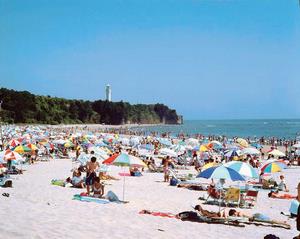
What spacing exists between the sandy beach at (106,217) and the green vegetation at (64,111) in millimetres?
Result: 75704

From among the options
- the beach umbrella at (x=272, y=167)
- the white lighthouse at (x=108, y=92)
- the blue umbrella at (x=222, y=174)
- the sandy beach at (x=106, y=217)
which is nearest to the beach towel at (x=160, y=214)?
the sandy beach at (x=106, y=217)

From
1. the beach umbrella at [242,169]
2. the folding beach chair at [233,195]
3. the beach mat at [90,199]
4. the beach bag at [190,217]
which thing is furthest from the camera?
the folding beach chair at [233,195]

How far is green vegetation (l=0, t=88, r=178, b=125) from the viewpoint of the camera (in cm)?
8981

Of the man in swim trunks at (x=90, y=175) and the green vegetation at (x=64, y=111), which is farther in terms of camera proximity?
the green vegetation at (x=64, y=111)

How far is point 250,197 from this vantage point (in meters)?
13.7

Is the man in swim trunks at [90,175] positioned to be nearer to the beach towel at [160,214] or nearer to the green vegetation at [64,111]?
the beach towel at [160,214]

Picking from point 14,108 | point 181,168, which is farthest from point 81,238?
point 14,108

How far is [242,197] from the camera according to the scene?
1237 cm

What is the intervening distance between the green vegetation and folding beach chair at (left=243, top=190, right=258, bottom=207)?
77.0 m

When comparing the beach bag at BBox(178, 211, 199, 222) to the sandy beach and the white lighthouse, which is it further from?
the white lighthouse

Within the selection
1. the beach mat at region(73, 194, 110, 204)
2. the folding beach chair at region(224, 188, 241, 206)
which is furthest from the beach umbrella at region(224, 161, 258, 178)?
the beach mat at region(73, 194, 110, 204)

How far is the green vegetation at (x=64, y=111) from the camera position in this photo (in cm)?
8981

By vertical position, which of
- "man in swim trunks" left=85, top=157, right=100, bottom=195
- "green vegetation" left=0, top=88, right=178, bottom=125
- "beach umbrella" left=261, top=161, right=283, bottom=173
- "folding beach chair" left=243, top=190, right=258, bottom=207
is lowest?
"folding beach chair" left=243, top=190, right=258, bottom=207

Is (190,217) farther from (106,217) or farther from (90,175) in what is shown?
(90,175)
